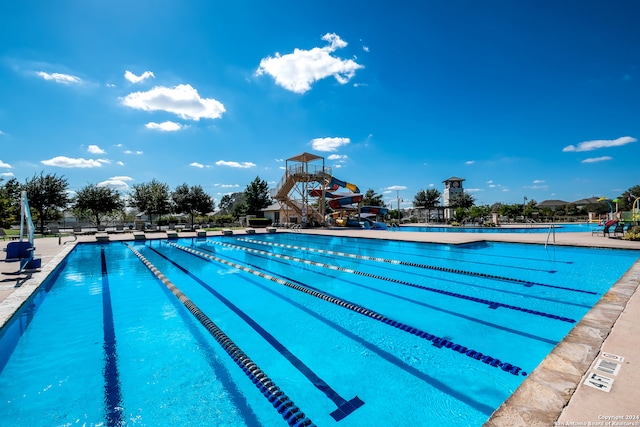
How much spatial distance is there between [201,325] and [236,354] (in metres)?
1.34

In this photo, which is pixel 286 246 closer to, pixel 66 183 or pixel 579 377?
pixel 579 377

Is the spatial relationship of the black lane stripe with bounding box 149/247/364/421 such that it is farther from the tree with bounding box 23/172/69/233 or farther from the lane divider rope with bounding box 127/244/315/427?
the tree with bounding box 23/172/69/233

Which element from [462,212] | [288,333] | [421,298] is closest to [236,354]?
[288,333]

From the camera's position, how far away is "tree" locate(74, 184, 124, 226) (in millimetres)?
24422

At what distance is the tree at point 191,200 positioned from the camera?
26.7 m

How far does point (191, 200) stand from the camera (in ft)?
87.9

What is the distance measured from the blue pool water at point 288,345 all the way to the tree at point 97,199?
21.4 metres

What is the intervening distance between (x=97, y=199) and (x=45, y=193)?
480 cm

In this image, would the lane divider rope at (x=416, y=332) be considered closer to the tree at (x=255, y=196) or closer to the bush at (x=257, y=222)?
the bush at (x=257, y=222)

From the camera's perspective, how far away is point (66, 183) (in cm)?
2119

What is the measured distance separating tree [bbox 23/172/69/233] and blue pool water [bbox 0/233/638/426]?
17.8 meters

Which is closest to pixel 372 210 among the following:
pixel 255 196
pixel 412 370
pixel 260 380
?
pixel 255 196

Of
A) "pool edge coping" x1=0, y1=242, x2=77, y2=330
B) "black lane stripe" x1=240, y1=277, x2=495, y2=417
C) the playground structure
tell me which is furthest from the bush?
"black lane stripe" x1=240, y1=277, x2=495, y2=417

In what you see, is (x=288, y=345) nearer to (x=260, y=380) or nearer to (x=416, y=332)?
(x=260, y=380)
